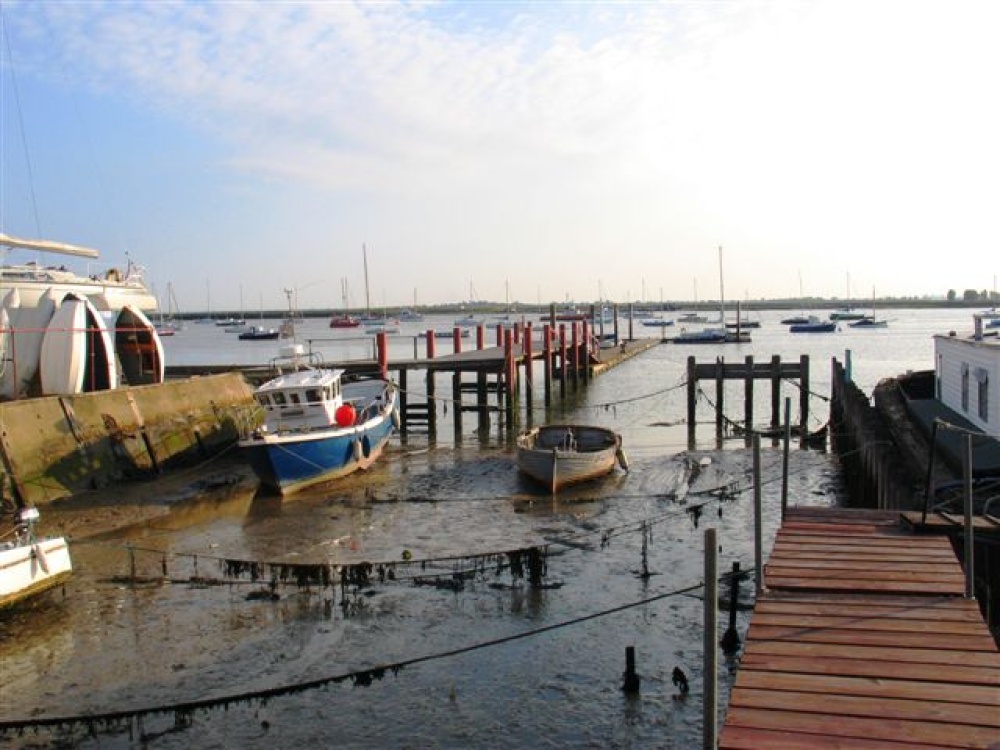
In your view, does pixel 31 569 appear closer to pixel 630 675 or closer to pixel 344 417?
pixel 630 675

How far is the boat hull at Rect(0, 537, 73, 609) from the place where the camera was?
1536cm

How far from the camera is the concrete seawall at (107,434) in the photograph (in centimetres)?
2473

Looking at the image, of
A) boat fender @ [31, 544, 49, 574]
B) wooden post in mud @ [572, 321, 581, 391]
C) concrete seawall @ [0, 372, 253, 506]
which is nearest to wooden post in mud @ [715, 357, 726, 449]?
wooden post in mud @ [572, 321, 581, 391]

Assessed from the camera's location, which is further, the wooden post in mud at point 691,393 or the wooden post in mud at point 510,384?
the wooden post in mud at point 510,384

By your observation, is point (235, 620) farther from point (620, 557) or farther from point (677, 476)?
point (677, 476)

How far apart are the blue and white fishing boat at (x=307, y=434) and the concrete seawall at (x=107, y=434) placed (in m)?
3.61

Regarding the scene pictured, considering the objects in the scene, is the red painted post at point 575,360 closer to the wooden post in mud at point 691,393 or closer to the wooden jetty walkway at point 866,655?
the wooden post in mud at point 691,393

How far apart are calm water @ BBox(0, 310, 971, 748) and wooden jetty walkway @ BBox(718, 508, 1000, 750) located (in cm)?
267

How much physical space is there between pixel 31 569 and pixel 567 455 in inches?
572

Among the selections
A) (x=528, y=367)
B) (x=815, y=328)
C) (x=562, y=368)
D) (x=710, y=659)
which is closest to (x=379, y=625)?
(x=710, y=659)

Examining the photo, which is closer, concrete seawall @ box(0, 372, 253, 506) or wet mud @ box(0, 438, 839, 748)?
wet mud @ box(0, 438, 839, 748)

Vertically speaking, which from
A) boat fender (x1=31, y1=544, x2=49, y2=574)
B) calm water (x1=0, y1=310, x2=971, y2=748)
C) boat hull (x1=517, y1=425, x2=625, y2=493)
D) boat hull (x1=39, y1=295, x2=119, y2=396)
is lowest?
calm water (x1=0, y1=310, x2=971, y2=748)

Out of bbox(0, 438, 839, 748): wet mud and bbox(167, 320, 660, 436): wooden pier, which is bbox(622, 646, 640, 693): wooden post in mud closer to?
bbox(0, 438, 839, 748): wet mud

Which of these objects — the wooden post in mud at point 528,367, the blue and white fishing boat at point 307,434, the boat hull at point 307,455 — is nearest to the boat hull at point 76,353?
the blue and white fishing boat at point 307,434
